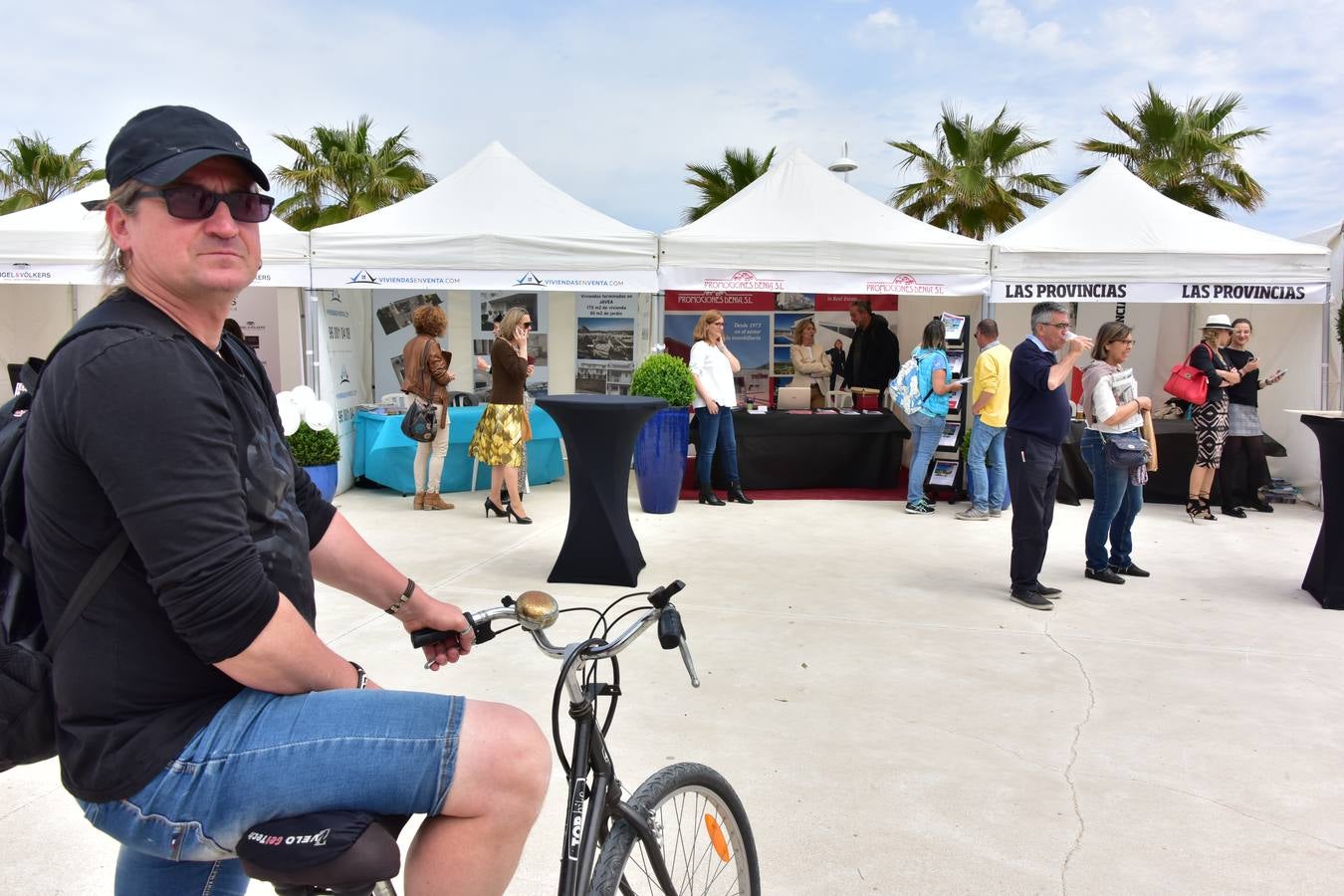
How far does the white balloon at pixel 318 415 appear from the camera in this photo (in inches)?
313

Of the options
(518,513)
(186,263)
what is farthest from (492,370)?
(186,263)

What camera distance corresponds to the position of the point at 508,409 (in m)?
7.85

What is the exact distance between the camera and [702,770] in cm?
192

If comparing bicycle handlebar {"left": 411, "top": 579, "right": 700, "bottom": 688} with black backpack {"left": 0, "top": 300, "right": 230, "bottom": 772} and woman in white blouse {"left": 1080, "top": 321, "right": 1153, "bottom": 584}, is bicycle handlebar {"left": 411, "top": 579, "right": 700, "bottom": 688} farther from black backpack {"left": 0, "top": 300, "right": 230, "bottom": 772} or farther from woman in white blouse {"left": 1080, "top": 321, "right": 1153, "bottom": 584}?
woman in white blouse {"left": 1080, "top": 321, "right": 1153, "bottom": 584}

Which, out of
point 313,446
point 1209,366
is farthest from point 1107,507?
point 313,446

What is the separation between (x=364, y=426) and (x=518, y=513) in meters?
2.52

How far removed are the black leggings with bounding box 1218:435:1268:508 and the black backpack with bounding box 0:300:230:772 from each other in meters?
9.63

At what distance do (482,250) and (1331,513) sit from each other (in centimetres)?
684

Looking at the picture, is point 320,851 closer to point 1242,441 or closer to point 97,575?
point 97,575

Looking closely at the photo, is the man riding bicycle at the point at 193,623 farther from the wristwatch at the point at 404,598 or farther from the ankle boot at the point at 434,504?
the ankle boot at the point at 434,504

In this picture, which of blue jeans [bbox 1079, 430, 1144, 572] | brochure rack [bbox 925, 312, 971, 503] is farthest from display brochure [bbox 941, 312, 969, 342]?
blue jeans [bbox 1079, 430, 1144, 572]

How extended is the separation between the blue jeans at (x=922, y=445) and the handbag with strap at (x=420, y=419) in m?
4.39

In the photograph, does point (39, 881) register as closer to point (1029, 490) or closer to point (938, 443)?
point (1029, 490)

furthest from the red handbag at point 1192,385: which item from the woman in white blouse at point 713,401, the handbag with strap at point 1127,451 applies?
the woman in white blouse at point 713,401
